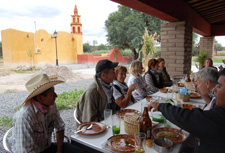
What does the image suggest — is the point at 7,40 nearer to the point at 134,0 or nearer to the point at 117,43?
the point at 117,43

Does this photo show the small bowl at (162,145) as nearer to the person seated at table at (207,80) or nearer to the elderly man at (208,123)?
the elderly man at (208,123)

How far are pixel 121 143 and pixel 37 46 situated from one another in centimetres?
1990

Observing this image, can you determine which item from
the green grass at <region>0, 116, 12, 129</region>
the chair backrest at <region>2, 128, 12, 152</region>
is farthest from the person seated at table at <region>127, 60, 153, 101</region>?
the green grass at <region>0, 116, 12, 129</region>

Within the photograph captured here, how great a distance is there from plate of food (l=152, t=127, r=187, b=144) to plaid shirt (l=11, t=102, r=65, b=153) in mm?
1063

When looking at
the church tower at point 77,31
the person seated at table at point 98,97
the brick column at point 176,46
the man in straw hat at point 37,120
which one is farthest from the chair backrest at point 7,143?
the church tower at point 77,31

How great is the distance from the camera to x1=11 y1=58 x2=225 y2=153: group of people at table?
110cm

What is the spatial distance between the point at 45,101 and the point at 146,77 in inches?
106

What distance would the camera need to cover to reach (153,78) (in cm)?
394

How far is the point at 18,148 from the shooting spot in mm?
1423

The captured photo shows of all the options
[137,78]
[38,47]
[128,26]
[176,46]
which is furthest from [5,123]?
[38,47]

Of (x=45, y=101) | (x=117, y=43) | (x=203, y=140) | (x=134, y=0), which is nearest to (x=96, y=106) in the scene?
(x=45, y=101)

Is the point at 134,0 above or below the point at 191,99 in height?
above

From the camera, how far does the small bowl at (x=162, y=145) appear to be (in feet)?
3.98

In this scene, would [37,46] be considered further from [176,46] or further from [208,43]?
[176,46]
